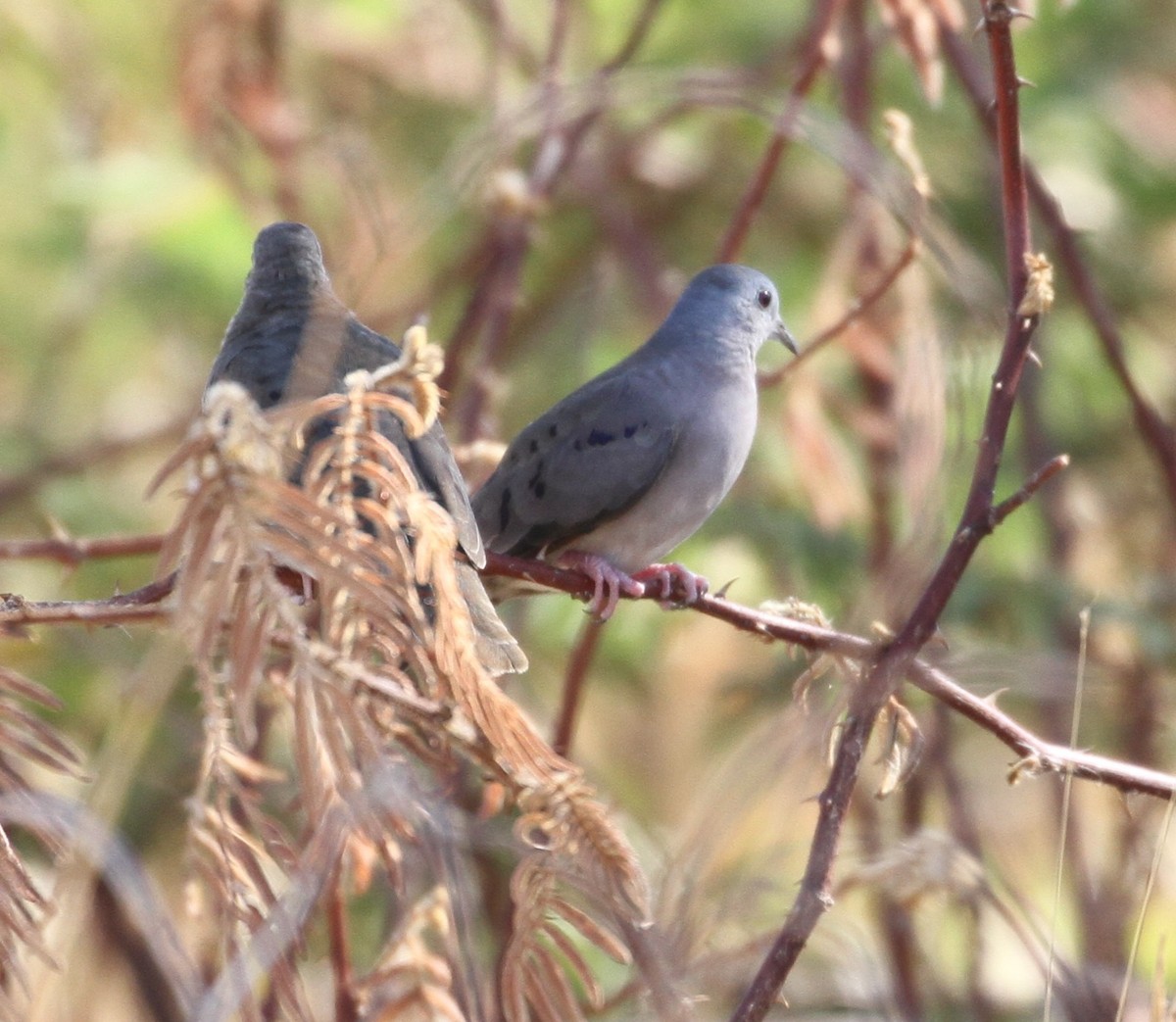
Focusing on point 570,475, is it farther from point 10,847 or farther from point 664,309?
point 664,309

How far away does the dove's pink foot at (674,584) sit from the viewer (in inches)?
129

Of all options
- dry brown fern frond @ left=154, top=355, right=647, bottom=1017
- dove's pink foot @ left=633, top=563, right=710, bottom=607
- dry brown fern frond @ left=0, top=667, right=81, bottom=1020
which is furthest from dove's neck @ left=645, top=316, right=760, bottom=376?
dry brown fern frond @ left=0, top=667, right=81, bottom=1020

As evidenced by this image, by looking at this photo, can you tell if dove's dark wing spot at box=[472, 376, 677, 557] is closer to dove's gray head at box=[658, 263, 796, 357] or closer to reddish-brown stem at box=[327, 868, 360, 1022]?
dove's gray head at box=[658, 263, 796, 357]

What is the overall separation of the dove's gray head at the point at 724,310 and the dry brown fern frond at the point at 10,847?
234 centimetres

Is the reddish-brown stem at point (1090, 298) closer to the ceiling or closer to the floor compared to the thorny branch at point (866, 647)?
closer to the ceiling

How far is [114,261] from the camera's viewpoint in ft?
21.4

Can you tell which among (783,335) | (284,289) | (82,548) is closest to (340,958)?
(82,548)

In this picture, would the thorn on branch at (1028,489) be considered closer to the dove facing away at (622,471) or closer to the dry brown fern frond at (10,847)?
the dry brown fern frond at (10,847)

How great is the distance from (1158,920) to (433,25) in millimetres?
4753

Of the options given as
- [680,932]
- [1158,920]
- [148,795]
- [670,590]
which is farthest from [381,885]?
[1158,920]

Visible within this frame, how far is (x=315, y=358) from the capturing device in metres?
3.04

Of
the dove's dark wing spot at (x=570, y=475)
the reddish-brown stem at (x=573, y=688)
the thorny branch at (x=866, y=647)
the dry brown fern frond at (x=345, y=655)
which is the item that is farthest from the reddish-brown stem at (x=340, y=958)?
the dove's dark wing spot at (x=570, y=475)

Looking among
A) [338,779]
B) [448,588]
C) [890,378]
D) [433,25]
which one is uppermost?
[433,25]

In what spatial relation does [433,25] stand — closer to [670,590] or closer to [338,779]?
[670,590]
